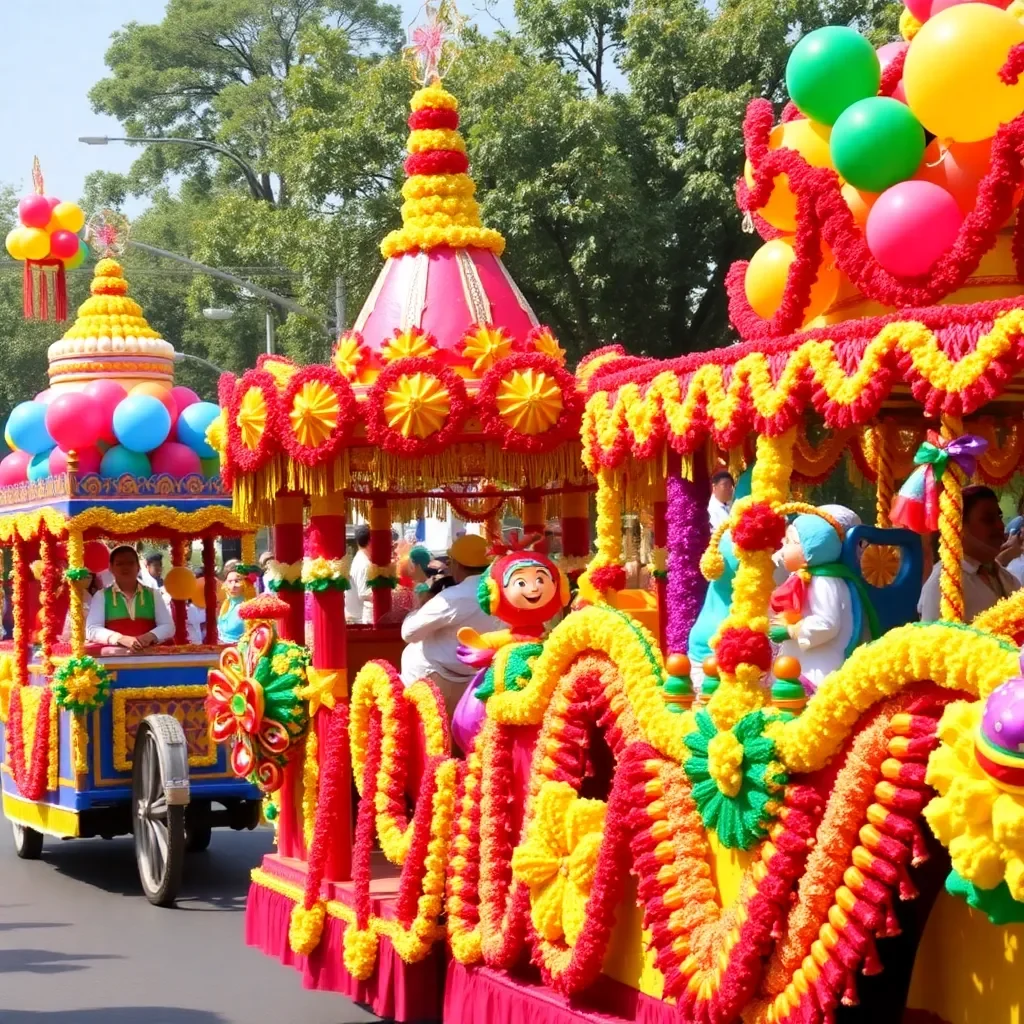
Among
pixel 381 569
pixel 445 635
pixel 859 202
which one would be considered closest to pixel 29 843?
pixel 381 569

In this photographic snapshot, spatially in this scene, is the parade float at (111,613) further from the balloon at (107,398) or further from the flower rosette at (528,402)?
the flower rosette at (528,402)

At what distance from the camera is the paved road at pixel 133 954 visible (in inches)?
332

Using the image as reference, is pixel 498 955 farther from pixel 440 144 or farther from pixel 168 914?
pixel 168 914

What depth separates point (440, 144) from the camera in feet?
28.4

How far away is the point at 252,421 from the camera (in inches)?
326

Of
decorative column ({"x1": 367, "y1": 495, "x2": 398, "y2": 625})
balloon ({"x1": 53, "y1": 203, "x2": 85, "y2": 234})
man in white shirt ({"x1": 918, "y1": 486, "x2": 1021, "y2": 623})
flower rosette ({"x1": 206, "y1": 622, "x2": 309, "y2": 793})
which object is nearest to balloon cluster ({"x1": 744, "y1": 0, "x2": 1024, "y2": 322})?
man in white shirt ({"x1": 918, "y1": 486, "x2": 1021, "y2": 623})

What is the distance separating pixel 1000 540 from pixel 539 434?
2166 millimetres

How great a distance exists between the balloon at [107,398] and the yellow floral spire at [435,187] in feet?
12.7

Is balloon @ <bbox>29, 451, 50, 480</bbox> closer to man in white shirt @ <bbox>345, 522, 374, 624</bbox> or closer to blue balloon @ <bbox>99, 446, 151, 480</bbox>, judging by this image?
blue balloon @ <bbox>99, 446, 151, 480</bbox>

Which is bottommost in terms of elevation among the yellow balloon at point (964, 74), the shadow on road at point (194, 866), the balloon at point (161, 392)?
the shadow on road at point (194, 866)

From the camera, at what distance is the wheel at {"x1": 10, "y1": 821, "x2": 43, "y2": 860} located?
511 inches

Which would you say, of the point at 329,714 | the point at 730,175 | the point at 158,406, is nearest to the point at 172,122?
the point at 730,175

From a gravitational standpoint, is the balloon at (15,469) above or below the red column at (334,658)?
above

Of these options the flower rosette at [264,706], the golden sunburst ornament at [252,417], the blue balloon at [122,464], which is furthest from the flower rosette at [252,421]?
the blue balloon at [122,464]
